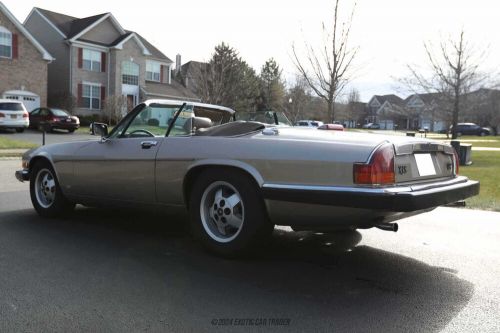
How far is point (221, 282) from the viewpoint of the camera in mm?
3857

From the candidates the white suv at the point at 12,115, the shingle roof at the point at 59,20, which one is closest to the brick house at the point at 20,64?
the shingle roof at the point at 59,20

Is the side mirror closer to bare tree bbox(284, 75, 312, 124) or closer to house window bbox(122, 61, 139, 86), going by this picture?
house window bbox(122, 61, 139, 86)

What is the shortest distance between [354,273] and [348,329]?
46.2 inches

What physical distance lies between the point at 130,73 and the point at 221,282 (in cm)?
3733

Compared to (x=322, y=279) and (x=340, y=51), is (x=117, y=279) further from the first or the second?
(x=340, y=51)

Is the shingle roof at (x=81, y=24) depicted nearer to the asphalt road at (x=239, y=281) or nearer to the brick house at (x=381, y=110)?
the asphalt road at (x=239, y=281)

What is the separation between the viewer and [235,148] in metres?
4.27

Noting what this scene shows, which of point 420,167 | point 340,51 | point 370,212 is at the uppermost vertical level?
point 340,51

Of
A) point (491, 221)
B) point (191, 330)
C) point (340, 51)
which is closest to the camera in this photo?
point (191, 330)

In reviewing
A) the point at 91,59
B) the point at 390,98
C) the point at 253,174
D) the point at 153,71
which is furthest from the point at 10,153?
the point at 390,98

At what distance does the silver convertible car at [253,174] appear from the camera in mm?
3762

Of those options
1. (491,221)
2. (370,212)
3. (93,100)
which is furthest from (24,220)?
(93,100)

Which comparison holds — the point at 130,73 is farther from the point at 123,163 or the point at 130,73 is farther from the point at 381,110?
the point at 381,110

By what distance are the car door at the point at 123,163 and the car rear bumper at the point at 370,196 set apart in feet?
4.64
